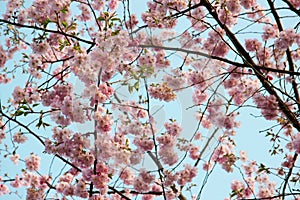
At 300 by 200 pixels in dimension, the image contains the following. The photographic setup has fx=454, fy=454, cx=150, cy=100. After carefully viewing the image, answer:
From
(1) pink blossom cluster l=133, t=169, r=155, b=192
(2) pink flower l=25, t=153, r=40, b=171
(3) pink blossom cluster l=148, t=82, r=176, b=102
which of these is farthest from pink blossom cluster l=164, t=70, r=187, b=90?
(2) pink flower l=25, t=153, r=40, b=171

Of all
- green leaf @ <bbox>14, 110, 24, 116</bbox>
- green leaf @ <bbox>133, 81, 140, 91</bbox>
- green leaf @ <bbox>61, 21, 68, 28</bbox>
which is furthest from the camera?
green leaf @ <bbox>61, 21, 68, 28</bbox>

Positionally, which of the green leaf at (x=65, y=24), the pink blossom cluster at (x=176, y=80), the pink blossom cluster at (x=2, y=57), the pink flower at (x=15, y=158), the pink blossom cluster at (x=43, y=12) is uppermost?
the pink blossom cluster at (x=2, y=57)

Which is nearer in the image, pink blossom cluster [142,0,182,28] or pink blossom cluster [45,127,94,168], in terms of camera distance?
pink blossom cluster [45,127,94,168]

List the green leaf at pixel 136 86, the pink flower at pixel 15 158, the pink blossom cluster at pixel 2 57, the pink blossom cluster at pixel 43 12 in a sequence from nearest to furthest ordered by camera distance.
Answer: the green leaf at pixel 136 86, the pink blossom cluster at pixel 43 12, the pink flower at pixel 15 158, the pink blossom cluster at pixel 2 57

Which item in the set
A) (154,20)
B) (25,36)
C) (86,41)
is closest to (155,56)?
(154,20)

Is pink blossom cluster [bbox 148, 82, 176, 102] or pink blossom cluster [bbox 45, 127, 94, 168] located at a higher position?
pink blossom cluster [bbox 148, 82, 176, 102]

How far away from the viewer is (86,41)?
9.83 ft

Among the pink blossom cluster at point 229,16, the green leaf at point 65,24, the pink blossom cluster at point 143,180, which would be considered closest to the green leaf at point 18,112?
the green leaf at point 65,24

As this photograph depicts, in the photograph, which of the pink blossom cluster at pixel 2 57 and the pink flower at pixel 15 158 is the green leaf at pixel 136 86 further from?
the pink blossom cluster at pixel 2 57

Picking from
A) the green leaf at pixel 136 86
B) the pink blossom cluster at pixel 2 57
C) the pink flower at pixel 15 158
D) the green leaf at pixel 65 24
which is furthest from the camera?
the pink blossom cluster at pixel 2 57

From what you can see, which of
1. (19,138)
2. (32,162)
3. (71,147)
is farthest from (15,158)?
(71,147)

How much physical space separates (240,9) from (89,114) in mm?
1340

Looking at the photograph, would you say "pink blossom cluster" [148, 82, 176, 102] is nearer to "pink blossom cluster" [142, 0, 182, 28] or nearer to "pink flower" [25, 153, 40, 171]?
"pink blossom cluster" [142, 0, 182, 28]

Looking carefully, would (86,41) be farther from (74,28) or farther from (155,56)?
(155,56)
